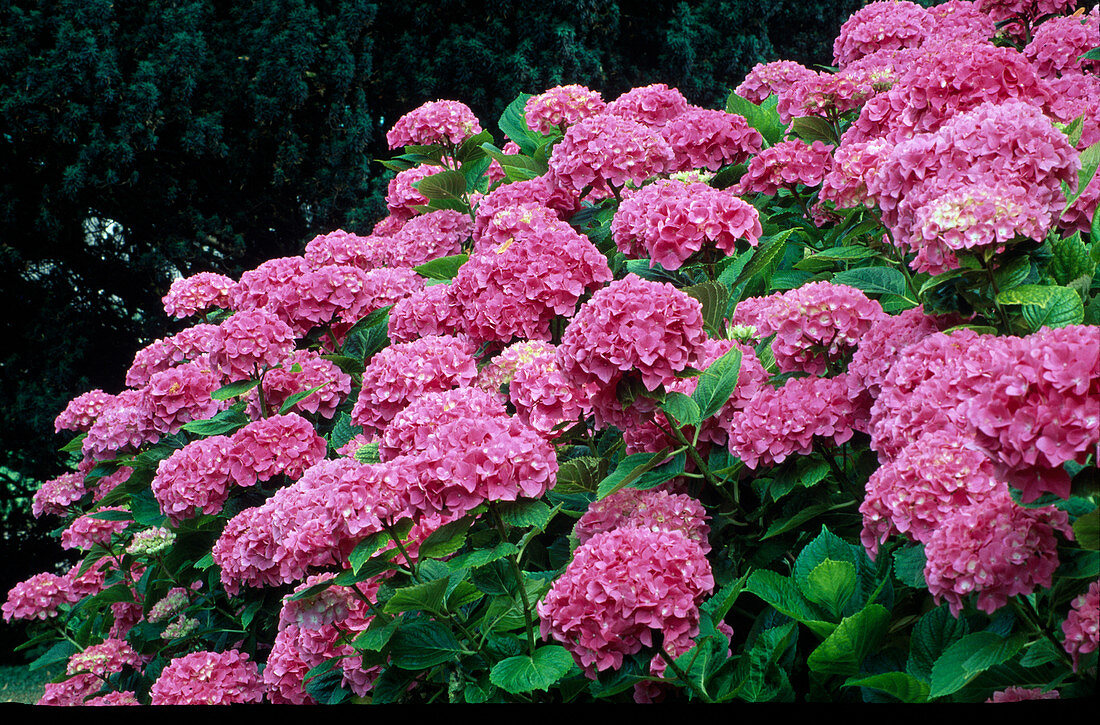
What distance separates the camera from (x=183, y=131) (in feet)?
26.4

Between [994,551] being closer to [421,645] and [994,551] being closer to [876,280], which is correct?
[876,280]

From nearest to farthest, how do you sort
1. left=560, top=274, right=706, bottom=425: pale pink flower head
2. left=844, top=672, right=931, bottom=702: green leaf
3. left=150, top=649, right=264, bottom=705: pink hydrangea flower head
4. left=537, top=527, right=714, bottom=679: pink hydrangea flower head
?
left=844, top=672, right=931, bottom=702: green leaf
left=537, top=527, right=714, bottom=679: pink hydrangea flower head
left=560, top=274, right=706, bottom=425: pale pink flower head
left=150, top=649, right=264, bottom=705: pink hydrangea flower head

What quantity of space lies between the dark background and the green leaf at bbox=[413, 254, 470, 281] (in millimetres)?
5331

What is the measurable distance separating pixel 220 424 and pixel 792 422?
198 centimetres

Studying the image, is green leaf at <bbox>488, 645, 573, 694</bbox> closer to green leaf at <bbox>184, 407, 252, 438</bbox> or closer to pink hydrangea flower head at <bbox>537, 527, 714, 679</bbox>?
pink hydrangea flower head at <bbox>537, 527, 714, 679</bbox>

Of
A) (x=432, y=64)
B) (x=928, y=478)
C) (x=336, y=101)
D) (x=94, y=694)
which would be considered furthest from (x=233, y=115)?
(x=928, y=478)

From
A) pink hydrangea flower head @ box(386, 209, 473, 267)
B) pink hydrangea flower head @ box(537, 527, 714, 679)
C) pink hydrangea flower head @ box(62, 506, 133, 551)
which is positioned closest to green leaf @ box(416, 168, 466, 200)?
pink hydrangea flower head @ box(386, 209, 473, 267)

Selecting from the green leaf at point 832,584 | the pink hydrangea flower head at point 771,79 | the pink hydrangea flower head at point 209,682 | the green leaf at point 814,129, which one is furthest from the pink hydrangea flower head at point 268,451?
the pink hydrangea flower head at point 771,79

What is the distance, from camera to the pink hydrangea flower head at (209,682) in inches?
101

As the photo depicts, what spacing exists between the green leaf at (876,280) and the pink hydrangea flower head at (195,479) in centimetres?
190

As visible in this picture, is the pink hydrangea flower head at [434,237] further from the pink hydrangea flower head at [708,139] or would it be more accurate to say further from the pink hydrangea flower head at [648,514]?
the pink hydrangea flower head at [648,514]

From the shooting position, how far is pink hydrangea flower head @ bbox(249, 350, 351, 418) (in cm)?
296

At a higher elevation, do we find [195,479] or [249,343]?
[249,343]

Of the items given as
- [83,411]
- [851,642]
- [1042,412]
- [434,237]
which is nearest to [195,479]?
[434,237]
